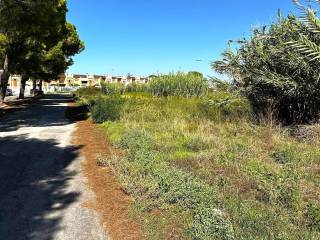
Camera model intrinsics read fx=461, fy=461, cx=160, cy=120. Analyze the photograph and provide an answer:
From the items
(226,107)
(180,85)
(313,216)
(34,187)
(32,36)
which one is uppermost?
(32,36)

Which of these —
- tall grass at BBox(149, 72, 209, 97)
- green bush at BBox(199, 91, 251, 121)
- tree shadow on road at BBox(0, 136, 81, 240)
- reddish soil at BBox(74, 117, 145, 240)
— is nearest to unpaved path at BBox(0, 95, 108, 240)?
tree shadow on road at BBox(0, 136, 81, 240)

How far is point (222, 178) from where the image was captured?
798cm

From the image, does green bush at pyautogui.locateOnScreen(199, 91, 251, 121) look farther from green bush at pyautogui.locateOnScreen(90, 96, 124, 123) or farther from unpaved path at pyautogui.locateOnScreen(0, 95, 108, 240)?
unpaved path at pyautogui.locateOnScreen(0, 95, 108, 240)

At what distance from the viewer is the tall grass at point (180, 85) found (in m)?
24.5

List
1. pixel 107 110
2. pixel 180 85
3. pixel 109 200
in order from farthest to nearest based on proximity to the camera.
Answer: pixel 180 85, pixel 107 110, pixel 109 200

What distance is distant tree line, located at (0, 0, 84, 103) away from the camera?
65.9 ft

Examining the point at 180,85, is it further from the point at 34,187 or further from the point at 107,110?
the point at 34,187

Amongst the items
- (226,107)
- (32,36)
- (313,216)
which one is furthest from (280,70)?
(32,36)

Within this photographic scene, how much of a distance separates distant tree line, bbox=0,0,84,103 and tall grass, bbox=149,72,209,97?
243 inches

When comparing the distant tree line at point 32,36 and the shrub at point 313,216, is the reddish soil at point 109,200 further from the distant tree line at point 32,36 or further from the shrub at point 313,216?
the distant tree line at point 32,36

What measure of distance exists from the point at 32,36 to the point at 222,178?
20.9 metres

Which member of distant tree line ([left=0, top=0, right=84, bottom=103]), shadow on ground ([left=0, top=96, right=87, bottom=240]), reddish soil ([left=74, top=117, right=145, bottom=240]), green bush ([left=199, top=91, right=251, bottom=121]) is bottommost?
shadow on ground ([left=0, top=96, right=87, bottom=240])

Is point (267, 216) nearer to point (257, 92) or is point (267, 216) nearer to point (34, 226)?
point (34, 226)

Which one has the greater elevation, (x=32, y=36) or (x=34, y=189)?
(x=32, y=36)
